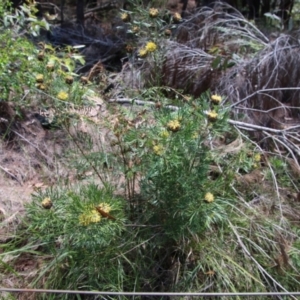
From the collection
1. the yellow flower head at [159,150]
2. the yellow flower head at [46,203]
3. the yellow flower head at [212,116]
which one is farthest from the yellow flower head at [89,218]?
the yellow flower head at [212,116]

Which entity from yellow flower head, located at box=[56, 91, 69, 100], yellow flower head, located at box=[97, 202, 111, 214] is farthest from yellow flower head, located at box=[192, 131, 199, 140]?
yellow flower head, located at box=[56, 91, 69, 100]

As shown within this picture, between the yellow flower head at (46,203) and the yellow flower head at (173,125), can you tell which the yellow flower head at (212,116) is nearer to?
the yellow flower head at (173,125)

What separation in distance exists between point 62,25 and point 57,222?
3.96 meters

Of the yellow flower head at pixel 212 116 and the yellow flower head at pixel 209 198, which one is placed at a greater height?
the yellow flower head at pixel 212 116

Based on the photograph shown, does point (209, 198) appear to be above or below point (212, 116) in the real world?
below

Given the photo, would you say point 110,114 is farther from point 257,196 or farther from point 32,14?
point 32,14

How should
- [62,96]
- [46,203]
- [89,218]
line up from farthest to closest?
[62,96] < [46,203] < [89,218]

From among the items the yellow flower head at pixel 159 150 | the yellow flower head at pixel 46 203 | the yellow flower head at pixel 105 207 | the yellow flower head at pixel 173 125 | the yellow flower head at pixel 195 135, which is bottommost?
the yellow flower head at pixel 46 203

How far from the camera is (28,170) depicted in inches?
137

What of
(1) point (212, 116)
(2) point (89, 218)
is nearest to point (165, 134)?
(1) point (212, 116)

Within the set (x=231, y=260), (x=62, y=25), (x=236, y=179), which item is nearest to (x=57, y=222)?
(x=231, y=260)

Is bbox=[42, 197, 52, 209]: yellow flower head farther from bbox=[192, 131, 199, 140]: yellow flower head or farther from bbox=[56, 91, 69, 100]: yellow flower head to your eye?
bbox=[192, 131, 199, 140]: yellow flower head

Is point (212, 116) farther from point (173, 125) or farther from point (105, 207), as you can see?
point (105, 207)

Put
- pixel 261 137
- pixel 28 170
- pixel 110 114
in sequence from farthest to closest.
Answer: pixel 261 137 < pixel 28 170 < pixel 110 114
